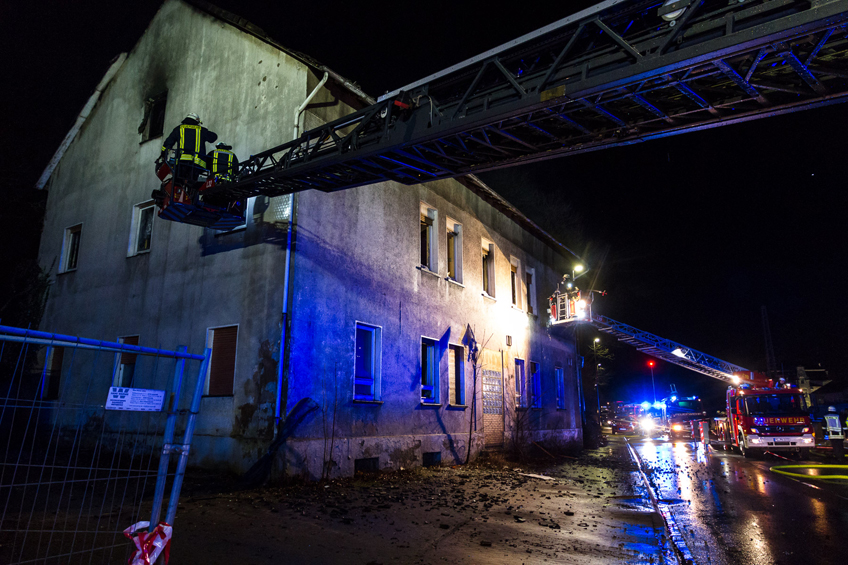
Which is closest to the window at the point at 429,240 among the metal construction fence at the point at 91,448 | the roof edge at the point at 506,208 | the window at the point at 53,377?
the roof edge at the point at 506,208

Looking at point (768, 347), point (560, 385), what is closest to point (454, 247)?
point (560, 385)

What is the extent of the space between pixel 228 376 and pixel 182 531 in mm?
4890

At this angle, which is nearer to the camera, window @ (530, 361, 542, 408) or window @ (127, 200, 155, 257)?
window @ (127, 200, 155, 257)

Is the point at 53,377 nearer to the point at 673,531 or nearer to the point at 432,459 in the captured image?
the point at 432,459

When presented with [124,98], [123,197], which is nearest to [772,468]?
[123,197]

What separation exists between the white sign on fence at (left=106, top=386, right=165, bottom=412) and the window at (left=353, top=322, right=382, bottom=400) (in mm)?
7624

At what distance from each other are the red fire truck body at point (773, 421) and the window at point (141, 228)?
68.0ft

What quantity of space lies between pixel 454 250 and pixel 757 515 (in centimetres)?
1027

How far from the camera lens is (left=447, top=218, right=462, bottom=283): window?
52.0ft

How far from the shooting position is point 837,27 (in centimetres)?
478

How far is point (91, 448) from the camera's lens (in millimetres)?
12188

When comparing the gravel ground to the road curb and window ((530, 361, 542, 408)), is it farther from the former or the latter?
window ((530, 361, 542, 408))

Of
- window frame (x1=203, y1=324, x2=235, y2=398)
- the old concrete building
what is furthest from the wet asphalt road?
window frame (x1=203, y1=324, x2=235, y2=398)

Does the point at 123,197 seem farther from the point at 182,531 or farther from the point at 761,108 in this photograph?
the point at 761,108
